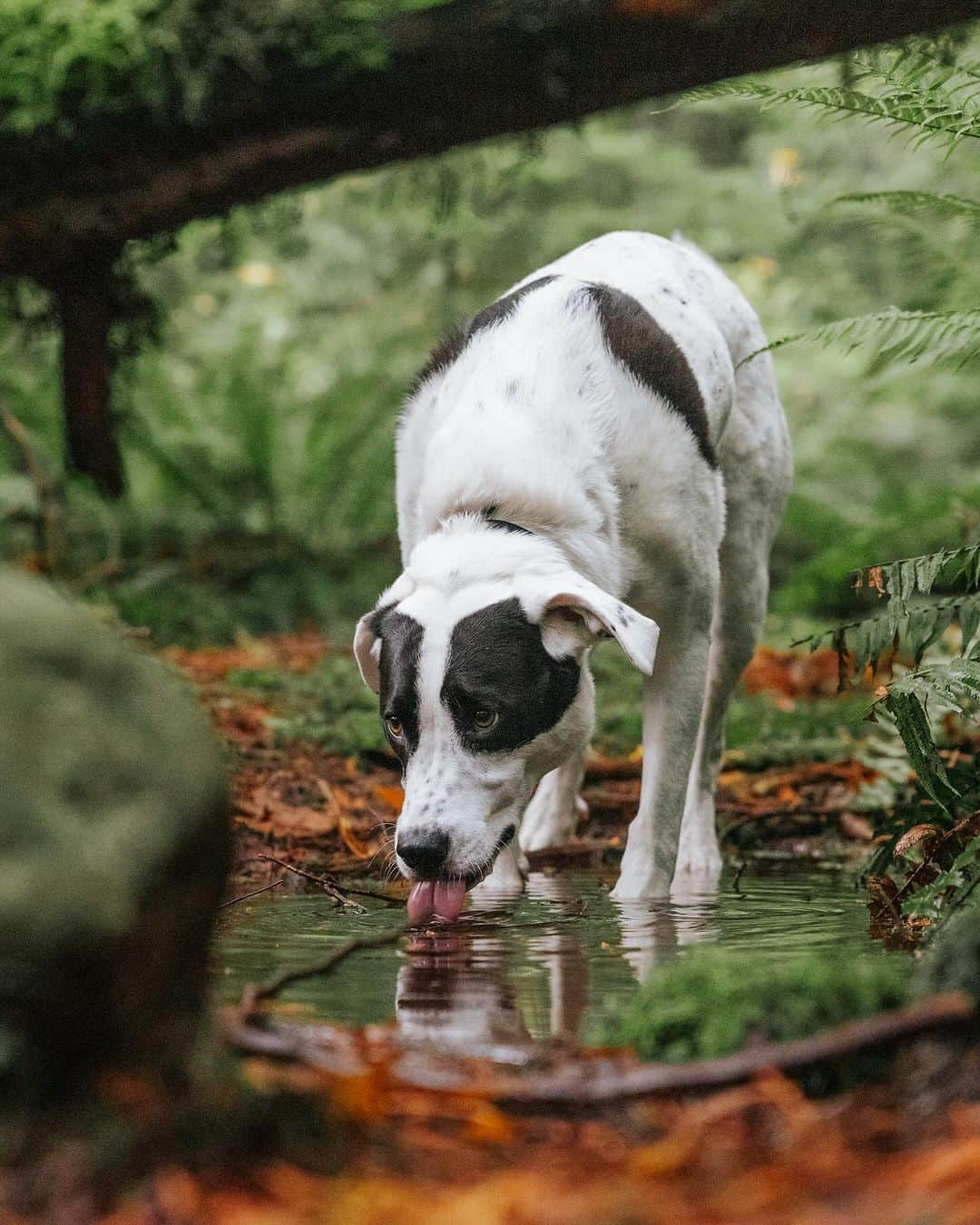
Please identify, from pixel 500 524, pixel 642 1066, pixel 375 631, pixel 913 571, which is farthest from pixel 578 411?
pixel 642 1066

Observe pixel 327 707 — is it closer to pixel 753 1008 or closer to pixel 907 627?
pixel 907 627

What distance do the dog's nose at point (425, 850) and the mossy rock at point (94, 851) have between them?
1.68 m

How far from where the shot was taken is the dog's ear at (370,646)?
4.28m

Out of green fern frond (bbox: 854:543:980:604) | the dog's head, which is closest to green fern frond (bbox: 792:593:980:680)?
green fern frond (bbox: 854:543:980:604)

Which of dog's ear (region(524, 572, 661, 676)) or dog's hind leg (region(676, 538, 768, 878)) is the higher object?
dog's ear (region(524, 572, 661, 676))

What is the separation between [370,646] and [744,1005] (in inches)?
88.6

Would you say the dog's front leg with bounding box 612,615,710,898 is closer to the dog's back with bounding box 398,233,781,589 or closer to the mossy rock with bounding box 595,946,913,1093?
the dog's back with bounding box 398,233,781,589

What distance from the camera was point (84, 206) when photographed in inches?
251

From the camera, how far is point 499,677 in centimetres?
402

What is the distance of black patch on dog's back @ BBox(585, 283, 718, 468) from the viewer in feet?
15.6

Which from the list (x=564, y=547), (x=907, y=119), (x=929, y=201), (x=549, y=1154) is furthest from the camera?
(x=929, y=201)

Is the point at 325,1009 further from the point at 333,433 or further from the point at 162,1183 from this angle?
the point at 333,433

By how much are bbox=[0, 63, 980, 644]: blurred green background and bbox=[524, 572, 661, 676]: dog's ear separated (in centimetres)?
255

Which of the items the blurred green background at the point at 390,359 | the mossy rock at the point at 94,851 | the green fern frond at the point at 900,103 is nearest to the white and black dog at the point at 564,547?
the green fern frond at the point at 900,103
